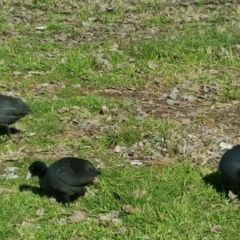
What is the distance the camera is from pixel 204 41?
1088cm

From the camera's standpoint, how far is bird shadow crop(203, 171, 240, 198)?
668 centimetres

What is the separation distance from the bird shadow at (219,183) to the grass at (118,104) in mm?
22

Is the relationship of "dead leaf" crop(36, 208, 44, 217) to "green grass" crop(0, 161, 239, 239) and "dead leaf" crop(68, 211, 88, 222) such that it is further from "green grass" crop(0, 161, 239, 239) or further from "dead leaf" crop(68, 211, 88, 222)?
"dead leaf" crop(68, 211, 88, 222)

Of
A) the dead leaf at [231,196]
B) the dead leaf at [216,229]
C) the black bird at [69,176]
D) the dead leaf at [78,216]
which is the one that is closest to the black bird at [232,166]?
the dead leaf at [231,196]

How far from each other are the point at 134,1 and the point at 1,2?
8.83ft

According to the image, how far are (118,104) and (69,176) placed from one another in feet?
9.27

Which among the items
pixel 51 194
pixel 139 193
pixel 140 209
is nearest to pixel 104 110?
pixel 51 194

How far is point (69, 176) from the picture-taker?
20.9 feet

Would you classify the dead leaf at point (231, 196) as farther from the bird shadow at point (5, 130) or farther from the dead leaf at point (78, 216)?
the bird shadow at point (5, 130)

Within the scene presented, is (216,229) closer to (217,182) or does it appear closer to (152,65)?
(217,182)

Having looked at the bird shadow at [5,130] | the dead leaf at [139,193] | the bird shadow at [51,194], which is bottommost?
the bird shadow at [5,130]

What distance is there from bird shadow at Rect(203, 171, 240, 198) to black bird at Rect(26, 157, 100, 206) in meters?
1.18

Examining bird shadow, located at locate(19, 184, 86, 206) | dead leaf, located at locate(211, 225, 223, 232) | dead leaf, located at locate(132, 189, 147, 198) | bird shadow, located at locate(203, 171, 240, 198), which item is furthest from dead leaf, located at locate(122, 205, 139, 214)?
bird shadow, located at locate(203, 171, 240, 198)

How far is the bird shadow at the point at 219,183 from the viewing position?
6.68m
